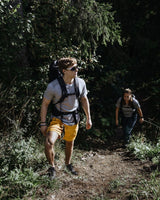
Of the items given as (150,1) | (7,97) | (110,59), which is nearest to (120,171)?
(7,97)

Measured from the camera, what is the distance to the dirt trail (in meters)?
3.34

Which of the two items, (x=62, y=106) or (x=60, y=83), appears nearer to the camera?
(x=60, y=83)

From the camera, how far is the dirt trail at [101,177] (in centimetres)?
334

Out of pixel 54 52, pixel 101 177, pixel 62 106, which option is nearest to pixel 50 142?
pixel 62 106

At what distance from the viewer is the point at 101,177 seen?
158 inches

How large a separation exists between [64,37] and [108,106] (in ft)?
10.9

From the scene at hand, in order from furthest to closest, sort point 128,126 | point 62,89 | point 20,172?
point 128,126 → point 20,172 → point 62,89

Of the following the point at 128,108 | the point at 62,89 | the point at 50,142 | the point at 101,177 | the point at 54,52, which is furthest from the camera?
the point at 128,108

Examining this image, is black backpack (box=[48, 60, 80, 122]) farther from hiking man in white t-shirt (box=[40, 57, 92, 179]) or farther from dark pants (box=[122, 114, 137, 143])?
dark pants (box=[122, 114, 137, 143])

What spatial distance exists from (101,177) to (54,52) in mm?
3186

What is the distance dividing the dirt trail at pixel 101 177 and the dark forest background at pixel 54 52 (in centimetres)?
133

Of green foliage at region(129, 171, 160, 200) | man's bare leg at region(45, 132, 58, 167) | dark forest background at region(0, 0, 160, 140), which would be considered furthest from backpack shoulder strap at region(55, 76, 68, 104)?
green foliage at region(129, 171, 160, 200)

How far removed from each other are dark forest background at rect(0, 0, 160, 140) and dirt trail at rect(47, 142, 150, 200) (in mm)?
1326

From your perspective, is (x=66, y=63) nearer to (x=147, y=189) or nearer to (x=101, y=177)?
(x=101, y=177)
